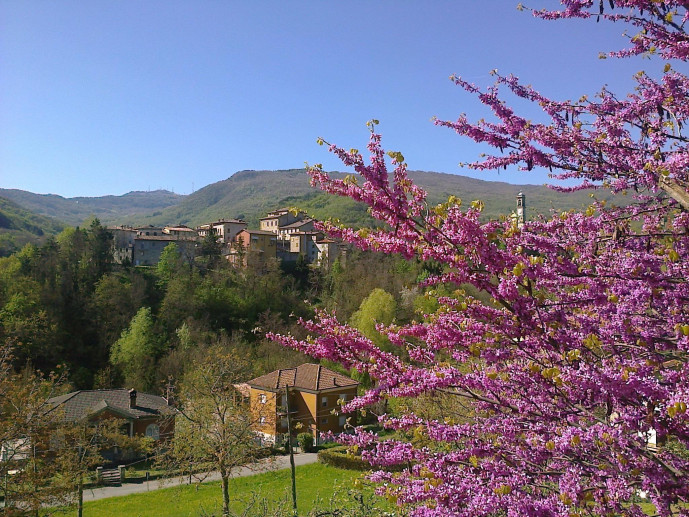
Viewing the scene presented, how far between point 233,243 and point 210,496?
49650 millimetres

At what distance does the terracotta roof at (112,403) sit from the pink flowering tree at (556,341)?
25957 millimetres

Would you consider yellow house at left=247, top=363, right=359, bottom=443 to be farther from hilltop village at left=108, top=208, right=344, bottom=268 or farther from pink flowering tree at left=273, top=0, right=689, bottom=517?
pink flowering tree at left=273, top=0, right=689, bottom=517

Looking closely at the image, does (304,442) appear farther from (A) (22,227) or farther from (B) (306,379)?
(A) (22,227)

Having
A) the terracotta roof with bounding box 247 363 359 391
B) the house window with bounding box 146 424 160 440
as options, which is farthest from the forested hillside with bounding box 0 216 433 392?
the house window with bounding box 146 424 160 440

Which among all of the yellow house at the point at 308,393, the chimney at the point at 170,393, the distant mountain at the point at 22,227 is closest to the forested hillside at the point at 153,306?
the chimney at the point at 170,393

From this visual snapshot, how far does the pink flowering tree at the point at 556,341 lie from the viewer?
284cm

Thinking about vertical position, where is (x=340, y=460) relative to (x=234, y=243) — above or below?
below

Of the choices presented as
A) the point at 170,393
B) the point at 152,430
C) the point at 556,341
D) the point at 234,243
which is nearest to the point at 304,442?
the point at 152,430

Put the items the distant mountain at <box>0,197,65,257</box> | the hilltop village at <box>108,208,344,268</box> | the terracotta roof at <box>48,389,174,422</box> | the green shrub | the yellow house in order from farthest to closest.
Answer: the distant mountain at <box>0,197,65,257</box>, the hilltop village at <box>108,208,344,268</box>, the yellow house, the green shrub, the terracotta roof at <box>48,389,174,422</box>

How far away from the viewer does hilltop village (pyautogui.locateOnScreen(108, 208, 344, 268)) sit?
205 ft

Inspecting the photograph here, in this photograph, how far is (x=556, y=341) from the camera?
325 centimetres

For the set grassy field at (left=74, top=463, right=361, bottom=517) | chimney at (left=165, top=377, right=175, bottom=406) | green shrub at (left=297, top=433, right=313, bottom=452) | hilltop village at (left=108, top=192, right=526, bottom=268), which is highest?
hilltop village at (left=108, top=192, right=526, bottom=268)

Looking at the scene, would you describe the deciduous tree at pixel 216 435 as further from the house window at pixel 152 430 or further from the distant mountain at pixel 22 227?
the distant mountain at pixel 22 227

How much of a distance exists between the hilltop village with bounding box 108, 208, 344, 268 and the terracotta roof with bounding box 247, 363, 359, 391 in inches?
974
